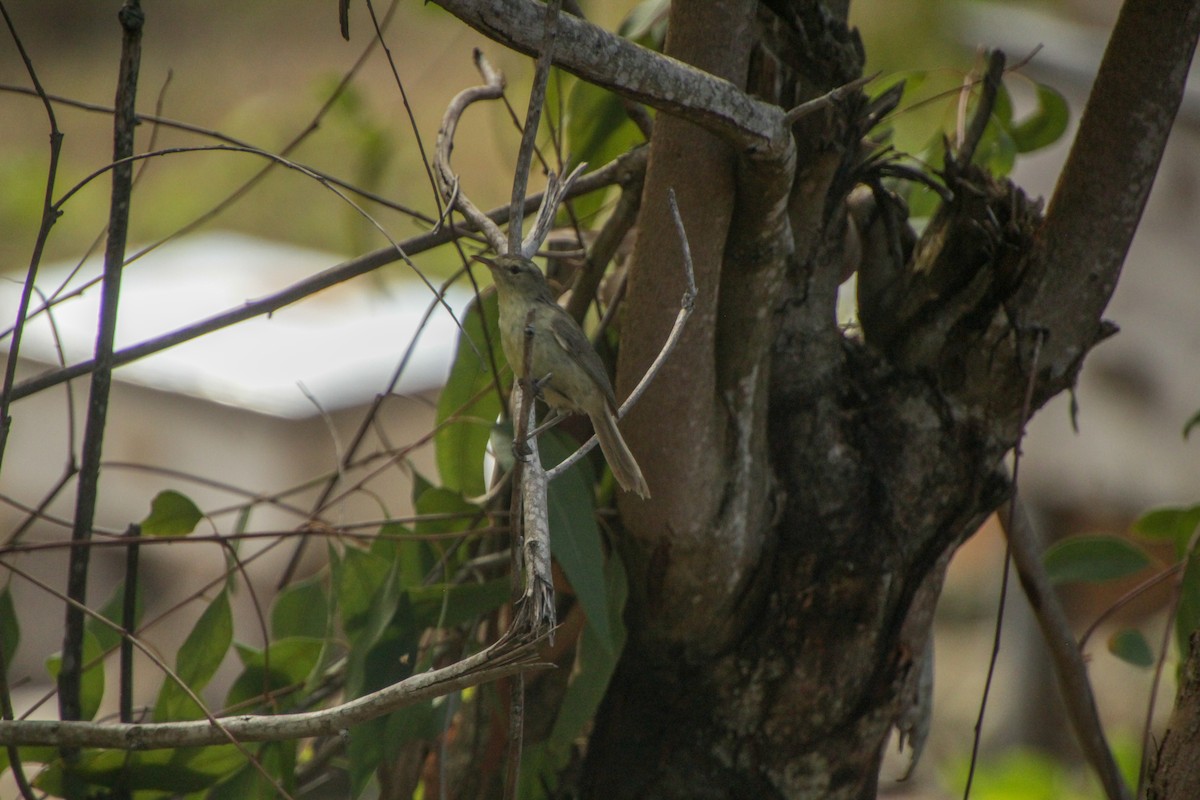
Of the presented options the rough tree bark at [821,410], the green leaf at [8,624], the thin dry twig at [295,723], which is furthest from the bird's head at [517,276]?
the green leaf at [8,624]

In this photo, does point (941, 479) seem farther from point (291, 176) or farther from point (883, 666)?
point (291, 176)

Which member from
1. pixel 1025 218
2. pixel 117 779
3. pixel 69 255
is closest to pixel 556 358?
pixel 1025 218

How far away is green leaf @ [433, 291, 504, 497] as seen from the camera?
1.74 metres

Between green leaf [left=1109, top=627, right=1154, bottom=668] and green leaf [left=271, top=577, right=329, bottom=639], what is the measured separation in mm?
1358

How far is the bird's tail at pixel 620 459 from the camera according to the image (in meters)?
1.31

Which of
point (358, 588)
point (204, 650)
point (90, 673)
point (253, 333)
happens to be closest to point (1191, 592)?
point (358, 588)

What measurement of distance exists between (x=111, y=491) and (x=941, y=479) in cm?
356

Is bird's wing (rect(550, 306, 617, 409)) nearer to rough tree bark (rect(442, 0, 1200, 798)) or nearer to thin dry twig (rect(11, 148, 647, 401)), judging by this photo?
rough tree bark (rect(442, 0, 1200, 798))

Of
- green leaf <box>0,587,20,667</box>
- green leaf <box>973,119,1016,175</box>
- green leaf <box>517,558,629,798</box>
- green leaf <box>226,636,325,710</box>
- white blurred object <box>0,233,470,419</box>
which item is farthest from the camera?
white blurred object <box>0,233,470,419</box>

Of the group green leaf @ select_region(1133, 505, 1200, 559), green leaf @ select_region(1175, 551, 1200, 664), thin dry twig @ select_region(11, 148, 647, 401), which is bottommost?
green leaf @ select_region(1175, 551, 1200, 664)

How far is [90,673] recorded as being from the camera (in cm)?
162

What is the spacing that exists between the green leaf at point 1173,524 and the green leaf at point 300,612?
1444 mm

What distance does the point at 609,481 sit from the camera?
161 centimetres

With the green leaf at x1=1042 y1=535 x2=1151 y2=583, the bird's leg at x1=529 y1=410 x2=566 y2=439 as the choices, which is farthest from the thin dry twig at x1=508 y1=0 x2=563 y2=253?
the green leaf at x1=1042 y1=535 x2=1151 y2=583
